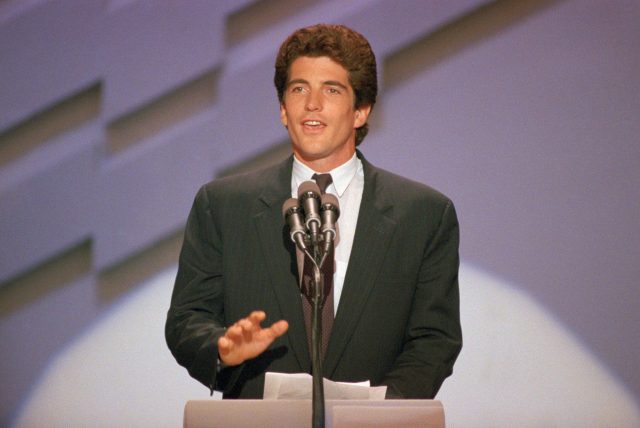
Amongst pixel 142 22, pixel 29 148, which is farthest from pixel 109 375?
pixel 142 22

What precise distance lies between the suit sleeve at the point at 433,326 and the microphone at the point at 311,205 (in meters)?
0.62

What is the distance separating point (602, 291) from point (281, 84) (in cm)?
200

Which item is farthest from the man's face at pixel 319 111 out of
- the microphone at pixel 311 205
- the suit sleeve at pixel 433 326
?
the microphone at pixel 311 205

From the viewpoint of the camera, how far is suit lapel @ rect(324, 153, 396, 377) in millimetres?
2449

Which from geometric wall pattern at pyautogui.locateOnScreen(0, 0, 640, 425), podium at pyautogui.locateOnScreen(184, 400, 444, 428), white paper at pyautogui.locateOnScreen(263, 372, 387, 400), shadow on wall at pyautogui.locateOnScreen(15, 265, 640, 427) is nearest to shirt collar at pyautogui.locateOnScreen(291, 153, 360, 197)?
white paper at pyautogui.locateOnScreen(263, 372, 387, 400)

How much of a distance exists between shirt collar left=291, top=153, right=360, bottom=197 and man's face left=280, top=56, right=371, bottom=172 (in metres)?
0.02

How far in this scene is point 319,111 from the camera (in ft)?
8.55

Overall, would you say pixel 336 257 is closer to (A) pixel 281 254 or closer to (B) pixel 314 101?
(A) pixel 281 254

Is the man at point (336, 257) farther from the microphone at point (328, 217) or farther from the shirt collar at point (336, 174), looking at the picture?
the microphone at point (328, 217)

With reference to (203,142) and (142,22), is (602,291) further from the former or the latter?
(142,22)

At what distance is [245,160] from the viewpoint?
4.03 meters

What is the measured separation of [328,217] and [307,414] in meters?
0.41

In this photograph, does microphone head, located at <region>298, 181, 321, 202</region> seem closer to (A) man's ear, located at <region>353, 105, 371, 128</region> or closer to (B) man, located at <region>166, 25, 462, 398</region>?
(B) man, located at <region>166, 25, 462, 398</region>

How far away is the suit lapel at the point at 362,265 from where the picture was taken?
2.45 m
